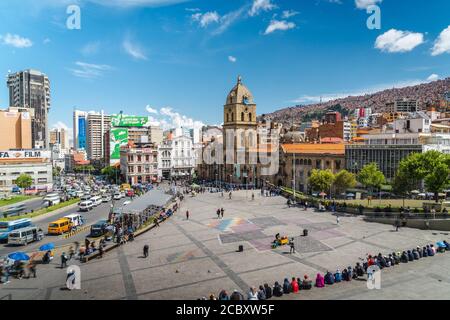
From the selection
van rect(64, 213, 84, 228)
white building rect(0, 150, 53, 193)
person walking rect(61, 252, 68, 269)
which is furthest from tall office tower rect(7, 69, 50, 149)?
person walking rect(61, 252, 68, 269)

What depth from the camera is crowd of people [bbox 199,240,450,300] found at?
701 inches

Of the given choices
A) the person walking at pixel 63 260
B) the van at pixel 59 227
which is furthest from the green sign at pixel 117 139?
the person walking at pixel 63 260

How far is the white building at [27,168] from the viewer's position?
83000 mm

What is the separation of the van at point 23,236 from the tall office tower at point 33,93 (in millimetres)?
152130

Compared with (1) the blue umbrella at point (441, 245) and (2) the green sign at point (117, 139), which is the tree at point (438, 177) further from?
(2) the green sign at point (117, 139)

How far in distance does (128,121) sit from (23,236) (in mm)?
121152

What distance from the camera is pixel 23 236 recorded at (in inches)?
1273

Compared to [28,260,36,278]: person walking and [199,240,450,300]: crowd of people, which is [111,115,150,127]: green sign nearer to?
[28,260,36,278]: person walking

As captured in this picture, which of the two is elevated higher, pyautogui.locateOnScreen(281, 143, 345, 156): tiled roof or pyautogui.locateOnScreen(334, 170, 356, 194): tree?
pyautogui.locateOnScreen(281, 143, 345, 156): tiled roof

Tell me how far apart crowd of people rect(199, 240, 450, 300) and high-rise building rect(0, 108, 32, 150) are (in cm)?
13329

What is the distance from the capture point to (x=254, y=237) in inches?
1241

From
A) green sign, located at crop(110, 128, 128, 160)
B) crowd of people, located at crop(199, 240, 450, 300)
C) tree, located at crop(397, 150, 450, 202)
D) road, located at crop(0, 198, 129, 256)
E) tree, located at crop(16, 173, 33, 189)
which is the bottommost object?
road, located at crop(0, 198, 129, 256)

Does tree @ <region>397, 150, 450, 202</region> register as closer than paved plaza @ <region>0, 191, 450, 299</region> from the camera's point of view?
No

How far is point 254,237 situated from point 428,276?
14.1 metres
